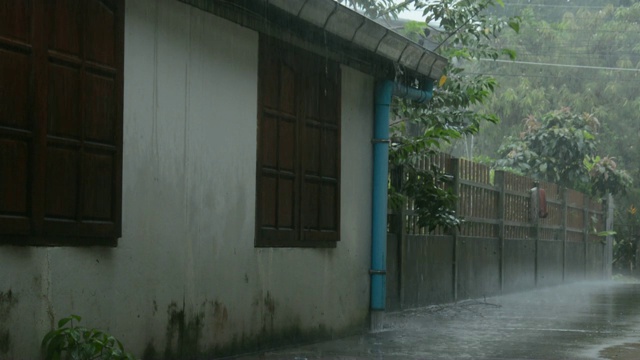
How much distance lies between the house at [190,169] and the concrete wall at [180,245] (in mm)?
16

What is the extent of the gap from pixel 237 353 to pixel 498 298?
9.73 meters

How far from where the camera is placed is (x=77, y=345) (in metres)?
6.39

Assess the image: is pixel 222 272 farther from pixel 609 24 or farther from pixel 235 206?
pixel 609 24

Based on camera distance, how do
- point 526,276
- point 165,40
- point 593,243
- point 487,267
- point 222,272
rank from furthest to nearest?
1. point 593,243
2. point 526,276
3. point 487,267
4. point 222,272
5. point 165,40

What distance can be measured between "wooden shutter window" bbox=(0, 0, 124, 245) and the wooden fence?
670 centimetres

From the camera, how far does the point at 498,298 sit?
17906 mm

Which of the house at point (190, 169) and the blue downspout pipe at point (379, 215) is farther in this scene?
the blue downspout pipe at point (379, 215)

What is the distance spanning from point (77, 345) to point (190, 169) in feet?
7.08

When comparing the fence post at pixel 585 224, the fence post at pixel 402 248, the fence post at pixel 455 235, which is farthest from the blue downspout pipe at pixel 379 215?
the fence post at pixel 585 224

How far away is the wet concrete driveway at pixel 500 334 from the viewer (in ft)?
31.0

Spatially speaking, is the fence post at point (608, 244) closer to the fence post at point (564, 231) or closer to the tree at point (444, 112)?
the fence post at point (564, 231)

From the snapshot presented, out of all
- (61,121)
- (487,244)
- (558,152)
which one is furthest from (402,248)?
(558,152)

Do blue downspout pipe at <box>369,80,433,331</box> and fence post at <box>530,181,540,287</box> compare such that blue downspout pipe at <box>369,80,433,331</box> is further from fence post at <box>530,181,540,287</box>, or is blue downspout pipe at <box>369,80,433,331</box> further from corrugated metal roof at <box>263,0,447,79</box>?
fence post at <box>530,181,540,287</box>

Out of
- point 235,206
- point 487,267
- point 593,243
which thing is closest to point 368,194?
point 235,206
